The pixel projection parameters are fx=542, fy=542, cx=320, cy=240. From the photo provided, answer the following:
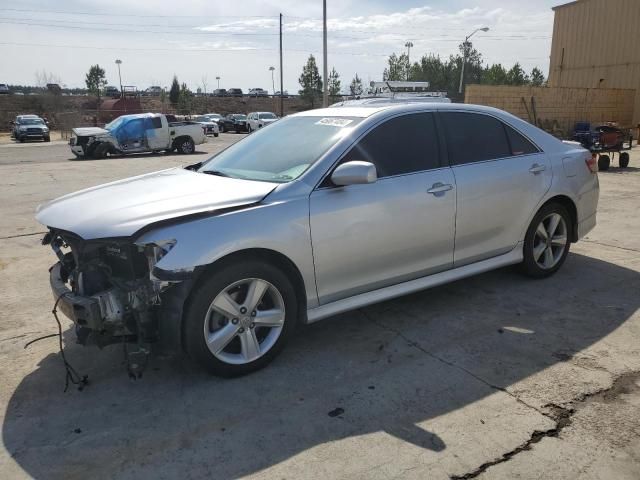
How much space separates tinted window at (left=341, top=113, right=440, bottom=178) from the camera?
3908mm

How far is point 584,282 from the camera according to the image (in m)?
5.11

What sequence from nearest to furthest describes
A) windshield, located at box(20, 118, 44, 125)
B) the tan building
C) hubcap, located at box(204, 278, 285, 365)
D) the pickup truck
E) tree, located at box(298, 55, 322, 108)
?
hubcap, located at box(204, 278, 285, 365) → the pickup truck → the tan building → windshield, located at box(20, 118, 44, 125) → tree, located at box(298, 55, 322, 108)

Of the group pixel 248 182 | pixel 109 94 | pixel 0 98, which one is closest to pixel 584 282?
pixel 248 182

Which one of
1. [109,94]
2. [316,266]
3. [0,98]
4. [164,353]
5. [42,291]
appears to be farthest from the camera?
[109,94]

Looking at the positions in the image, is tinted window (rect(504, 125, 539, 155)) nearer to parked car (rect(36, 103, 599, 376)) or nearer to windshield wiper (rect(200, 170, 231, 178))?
parked car (rect(36, 103, 599, 376))

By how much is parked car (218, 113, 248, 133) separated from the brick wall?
24380 mm

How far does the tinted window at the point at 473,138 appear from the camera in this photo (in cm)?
440

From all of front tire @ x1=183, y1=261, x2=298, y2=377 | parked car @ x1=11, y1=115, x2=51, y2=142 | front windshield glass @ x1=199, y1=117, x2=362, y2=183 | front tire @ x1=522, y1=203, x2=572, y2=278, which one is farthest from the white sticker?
parked car @ x1=11, y1=115, x2=51, y2=142

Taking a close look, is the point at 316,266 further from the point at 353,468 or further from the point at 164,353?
the point at 353,468

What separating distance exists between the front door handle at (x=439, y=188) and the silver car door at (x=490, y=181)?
123mm

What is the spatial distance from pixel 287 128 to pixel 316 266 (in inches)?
55.8

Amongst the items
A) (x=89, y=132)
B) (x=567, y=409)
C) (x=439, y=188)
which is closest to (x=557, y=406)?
(x=567, y=409)

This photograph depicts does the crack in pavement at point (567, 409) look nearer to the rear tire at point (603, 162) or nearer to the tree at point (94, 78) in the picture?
the rear tire at point (603, 162)

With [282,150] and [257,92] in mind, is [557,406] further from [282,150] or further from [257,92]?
[257,92]
